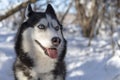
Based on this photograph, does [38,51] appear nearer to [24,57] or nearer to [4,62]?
[24,57]

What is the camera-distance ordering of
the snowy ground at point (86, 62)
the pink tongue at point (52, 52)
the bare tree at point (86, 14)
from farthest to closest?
the bare tree at point (86, 14) → the snowy ground at point (86, 62) → the pink tongue at point (52, 52)

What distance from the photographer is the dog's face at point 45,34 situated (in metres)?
5.02

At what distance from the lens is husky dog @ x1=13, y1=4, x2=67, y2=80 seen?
16.8 feet

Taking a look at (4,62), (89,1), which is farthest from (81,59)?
(89,1)

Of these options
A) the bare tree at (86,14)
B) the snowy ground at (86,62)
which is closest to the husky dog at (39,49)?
the snowy ground at (86,62)

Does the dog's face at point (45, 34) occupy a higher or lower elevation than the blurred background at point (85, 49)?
lower

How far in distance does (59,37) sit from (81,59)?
5.80 m

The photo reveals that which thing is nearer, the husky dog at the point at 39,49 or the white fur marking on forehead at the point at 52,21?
the husky dog at the point at 39,49

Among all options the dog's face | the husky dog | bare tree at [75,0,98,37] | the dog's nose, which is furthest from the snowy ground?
the dog's nose

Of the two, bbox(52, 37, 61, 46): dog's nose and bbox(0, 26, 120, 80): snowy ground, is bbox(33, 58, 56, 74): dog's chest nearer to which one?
bbox(52, 37, 61, 46): dog's nose

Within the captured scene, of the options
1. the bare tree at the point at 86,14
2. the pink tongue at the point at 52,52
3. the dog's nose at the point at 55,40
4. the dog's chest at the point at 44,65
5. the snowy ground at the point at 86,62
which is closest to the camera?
the dog's nose at the point at 55,40

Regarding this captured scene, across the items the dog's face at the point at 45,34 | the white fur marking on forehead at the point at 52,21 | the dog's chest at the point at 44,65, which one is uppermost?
the white fur marking on forehead at the point at 52,21

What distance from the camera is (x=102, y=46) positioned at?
13.8m

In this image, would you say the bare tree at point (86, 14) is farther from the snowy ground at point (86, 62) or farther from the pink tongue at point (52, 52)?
the pink tongue at point (52, 52)
